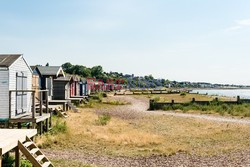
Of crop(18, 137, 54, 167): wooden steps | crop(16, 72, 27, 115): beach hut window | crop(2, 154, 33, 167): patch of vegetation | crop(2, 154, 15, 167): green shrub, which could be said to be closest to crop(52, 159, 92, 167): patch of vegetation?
crop(18, 137, 54, 167): wooden steps

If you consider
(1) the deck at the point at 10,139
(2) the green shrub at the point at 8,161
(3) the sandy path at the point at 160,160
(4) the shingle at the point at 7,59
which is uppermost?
(4) the shingle at the point at 7,59

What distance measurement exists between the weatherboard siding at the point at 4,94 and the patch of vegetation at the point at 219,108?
21.4 metres

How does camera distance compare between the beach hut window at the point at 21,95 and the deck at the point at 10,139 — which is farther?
the beach hut window at the point at 21,95

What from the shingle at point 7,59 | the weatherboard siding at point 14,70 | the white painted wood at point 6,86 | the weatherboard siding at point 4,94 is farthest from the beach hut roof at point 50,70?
the weatherboard siding at point 4,94

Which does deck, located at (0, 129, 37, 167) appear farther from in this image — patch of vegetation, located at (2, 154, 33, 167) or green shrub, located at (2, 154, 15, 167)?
green shrub, located at (2, 154, 15, 167)

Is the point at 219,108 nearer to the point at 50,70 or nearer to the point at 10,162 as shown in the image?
the point at 50,70

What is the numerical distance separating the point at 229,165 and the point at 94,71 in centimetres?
13331

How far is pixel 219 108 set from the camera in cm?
3178

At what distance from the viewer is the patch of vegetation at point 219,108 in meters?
29.6

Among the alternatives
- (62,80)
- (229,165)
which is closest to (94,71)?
(62,80)

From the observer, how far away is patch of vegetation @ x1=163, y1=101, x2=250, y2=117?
97.0 feet

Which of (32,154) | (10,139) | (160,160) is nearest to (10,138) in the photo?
(10,139)

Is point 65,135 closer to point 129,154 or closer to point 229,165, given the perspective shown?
point 129,154

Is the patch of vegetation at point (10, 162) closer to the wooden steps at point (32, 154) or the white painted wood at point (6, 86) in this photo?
the wooden steps at point (32, 154)
